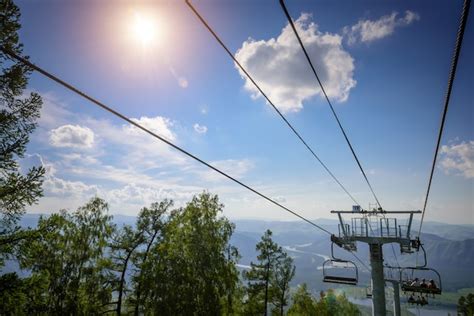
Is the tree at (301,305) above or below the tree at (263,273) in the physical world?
below

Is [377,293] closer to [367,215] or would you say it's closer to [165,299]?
[367,215]

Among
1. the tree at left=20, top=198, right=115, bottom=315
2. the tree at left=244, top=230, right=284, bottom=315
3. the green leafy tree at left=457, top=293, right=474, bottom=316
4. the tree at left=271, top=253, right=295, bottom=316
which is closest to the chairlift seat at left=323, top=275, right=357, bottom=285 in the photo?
the tree at left=244, top=230, right=284, bottom=315

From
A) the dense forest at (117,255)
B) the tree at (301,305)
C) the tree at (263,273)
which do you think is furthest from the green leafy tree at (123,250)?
the tree at (301,305)

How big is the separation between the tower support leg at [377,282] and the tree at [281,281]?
11964 millimetres

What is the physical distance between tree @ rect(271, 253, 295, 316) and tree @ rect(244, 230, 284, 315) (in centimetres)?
56

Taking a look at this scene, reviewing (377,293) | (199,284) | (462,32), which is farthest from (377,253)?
(462,32)

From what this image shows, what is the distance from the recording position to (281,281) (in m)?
30.0

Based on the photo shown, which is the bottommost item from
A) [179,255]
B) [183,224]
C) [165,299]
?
[165,299]

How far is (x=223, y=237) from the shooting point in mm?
20203

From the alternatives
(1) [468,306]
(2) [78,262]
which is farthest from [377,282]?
(1) [468,306]

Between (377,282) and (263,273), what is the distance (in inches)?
525

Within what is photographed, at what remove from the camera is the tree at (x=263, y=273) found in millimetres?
27870

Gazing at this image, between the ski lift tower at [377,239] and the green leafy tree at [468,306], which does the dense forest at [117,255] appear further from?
the green leafy tree at [468,306]

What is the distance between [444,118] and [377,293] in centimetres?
1765
